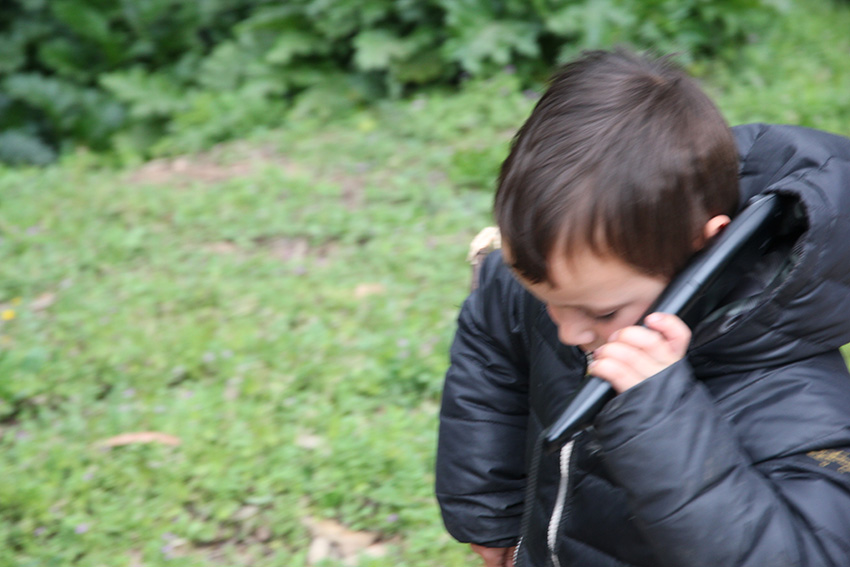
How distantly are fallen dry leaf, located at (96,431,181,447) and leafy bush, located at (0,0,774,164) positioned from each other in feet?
10.7

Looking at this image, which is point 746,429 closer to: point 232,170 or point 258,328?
point 258,328

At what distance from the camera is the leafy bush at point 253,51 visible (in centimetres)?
565

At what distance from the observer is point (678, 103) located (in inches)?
58.0

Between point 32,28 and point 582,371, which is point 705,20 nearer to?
point 582,371

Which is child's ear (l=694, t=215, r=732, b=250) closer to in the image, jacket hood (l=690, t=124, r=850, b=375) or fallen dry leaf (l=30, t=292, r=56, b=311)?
jacket hood (l=690, t=124, r=850, b=375)

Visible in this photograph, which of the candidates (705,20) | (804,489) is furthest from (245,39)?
(804,489)

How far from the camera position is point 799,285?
4.40 feet

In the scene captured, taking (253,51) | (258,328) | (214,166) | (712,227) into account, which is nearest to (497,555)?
(712,227)

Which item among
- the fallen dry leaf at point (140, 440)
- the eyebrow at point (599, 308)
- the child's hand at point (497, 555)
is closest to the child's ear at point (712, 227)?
the eyebrow at point (599, 308)

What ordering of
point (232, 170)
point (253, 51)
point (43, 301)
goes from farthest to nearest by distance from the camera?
point (253, 51) → point (232, 170) → point (43, 301)

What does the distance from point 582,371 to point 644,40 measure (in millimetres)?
4471

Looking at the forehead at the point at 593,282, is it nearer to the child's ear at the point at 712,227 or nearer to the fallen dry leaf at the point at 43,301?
the child's ear at the point at 712,227

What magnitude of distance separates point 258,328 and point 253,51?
345 cm

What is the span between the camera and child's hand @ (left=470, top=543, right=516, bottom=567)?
200 cm
